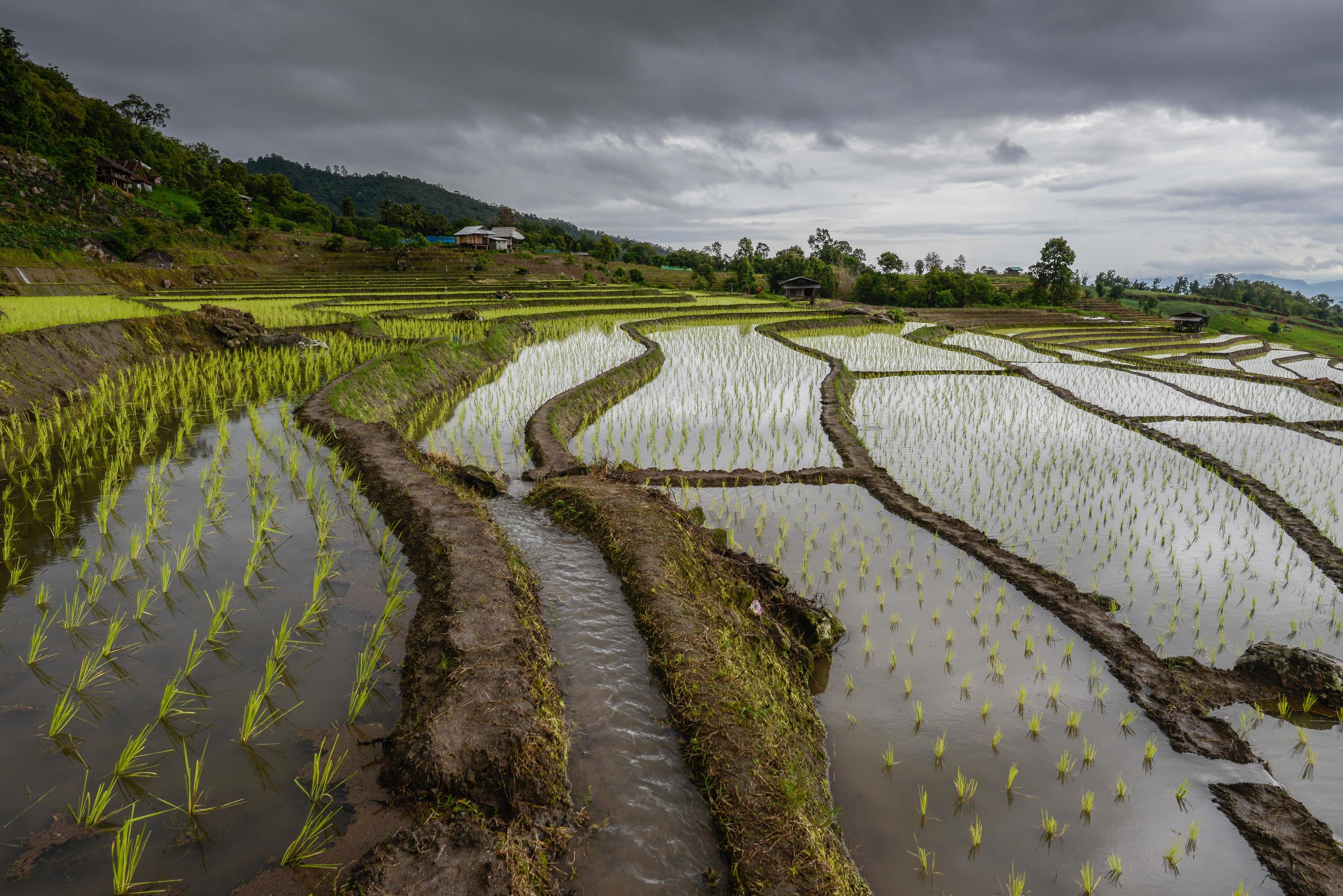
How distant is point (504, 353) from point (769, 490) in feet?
32.1

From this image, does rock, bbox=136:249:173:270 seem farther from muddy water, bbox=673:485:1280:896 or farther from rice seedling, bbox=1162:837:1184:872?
rice seedling, bbox=1162:837:1184:872

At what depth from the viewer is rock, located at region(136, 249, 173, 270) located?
29750 millimetres

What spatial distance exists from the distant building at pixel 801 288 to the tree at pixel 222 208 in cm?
3808

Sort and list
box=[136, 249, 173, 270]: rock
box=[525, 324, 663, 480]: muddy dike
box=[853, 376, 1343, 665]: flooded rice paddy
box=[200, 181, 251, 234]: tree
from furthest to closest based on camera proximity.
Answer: box=[200, 181, 251, 234]: tree
box=[136, 249, 173, 270]: rock
box=[525, 324, 663, 480]: muddy dike
box=[853, 376, 1343, 665]: flooded rice paddy

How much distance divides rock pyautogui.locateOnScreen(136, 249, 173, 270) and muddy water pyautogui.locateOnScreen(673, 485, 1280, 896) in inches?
1543

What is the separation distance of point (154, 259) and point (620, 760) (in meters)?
40.5

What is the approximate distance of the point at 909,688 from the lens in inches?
136

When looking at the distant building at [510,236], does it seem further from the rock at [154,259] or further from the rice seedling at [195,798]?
the rice seedling at [195,798]

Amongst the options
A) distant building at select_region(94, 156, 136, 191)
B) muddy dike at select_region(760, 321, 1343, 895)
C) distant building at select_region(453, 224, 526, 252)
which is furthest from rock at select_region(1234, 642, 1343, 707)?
distant building at select_region(94, 156, 136, 191)

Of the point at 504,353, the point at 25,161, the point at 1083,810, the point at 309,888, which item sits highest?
the point at 25,161

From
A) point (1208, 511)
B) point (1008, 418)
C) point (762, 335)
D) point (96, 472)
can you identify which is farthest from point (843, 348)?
point (96, 472)

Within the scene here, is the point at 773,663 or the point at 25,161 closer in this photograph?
the point at 773,663

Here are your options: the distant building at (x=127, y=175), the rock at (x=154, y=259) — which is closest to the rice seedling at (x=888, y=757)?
the rock at (x=154, y=259)

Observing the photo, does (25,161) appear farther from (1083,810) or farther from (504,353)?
(1083,810)
